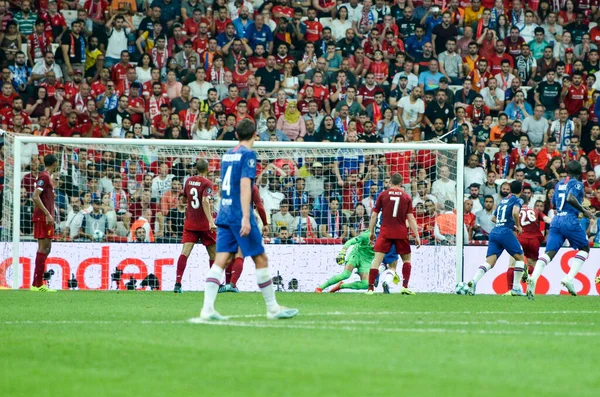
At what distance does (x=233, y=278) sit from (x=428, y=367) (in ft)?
37.4

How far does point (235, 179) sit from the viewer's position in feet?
35.6

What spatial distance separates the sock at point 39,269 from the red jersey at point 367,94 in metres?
10.0

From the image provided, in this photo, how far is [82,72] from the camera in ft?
83.0

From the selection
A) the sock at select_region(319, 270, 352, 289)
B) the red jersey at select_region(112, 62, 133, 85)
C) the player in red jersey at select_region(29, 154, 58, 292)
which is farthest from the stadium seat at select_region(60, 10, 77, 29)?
the sock at select_region(319, 270, 352, 289)

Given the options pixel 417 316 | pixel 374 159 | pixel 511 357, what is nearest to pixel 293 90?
pixel 374 159

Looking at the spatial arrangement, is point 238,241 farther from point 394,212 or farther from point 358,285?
point 358,285

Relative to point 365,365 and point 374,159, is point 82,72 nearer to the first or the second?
point 374,159

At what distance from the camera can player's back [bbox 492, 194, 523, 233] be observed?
60.5 ft

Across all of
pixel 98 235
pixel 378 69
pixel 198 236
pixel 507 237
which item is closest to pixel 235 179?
pixel 198 236

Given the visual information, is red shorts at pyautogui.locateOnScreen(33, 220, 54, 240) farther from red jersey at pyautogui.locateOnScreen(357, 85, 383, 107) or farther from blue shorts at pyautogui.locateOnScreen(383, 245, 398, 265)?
red jersey at pyautogui.locateOnScreen(357, 85, 383, 107)

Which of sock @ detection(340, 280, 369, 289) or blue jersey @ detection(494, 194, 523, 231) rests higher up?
blue jersey @ detection(494, 194, 523, 231)

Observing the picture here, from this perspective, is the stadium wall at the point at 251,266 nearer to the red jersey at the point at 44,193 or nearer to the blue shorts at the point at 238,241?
the red jersey at the point at 44,193

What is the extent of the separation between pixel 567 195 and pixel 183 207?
7889mm

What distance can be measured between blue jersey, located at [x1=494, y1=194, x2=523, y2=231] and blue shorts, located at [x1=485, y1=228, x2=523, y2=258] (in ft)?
0.32
